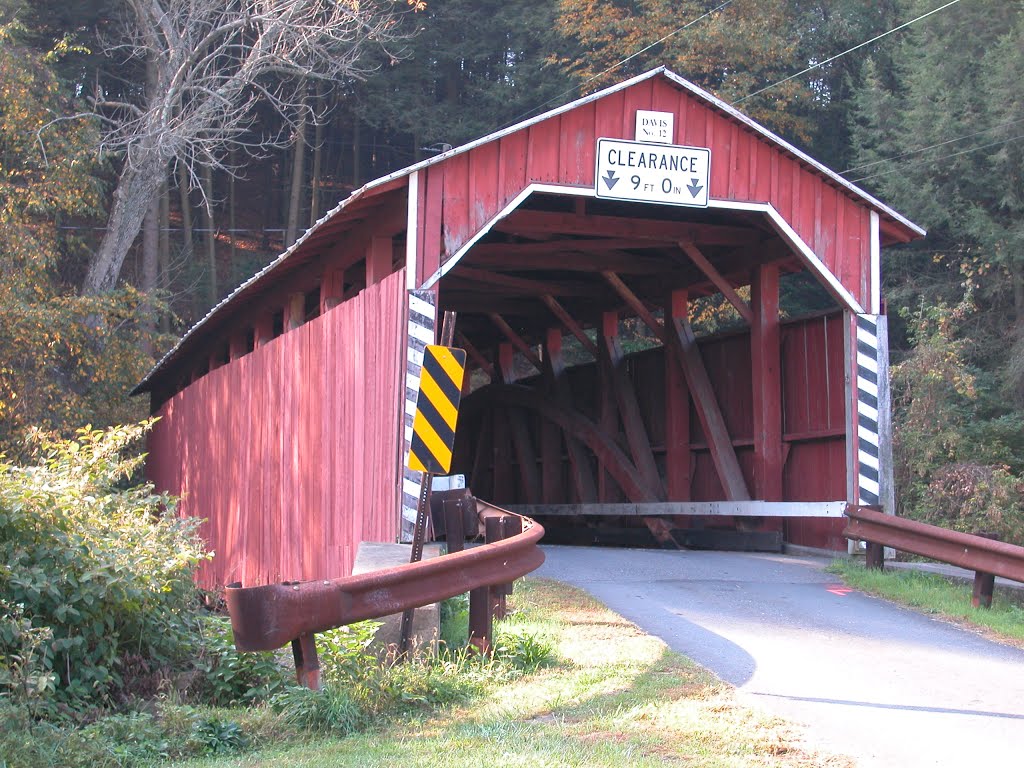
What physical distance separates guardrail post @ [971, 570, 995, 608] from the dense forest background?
8.36 metres

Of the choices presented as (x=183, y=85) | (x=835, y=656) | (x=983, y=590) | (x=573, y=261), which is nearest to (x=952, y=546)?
(x=983, y=590)

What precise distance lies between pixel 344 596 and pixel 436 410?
1468 millimetres

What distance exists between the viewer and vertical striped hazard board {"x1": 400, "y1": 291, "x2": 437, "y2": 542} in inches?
361

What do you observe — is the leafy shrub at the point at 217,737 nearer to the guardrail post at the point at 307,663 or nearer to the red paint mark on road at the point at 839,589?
the guardrail post at the point at 307,663

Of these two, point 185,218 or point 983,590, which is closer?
point 983,590

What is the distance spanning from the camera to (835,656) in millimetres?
6645

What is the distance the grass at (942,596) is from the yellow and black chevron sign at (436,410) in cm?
385

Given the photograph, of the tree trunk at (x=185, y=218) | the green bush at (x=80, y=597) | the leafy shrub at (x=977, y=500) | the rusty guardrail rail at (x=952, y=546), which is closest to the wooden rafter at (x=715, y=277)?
the rusty guardrail rail at (x=952, y=546)

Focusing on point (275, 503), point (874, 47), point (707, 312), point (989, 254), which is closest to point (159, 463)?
point (275, 503)

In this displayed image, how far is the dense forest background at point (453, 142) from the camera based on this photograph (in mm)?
18625

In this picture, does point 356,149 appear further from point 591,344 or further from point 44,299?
point 591,344

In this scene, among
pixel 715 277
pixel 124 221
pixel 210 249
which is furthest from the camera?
pixel 210 249

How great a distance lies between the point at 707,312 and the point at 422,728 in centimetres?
1959

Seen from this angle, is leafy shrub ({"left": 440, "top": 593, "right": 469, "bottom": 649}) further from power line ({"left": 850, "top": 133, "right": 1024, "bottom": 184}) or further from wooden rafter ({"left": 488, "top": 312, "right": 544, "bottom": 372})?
power line ({"left": 850, "top": 133, "right": 1024, "bottom": 184})
